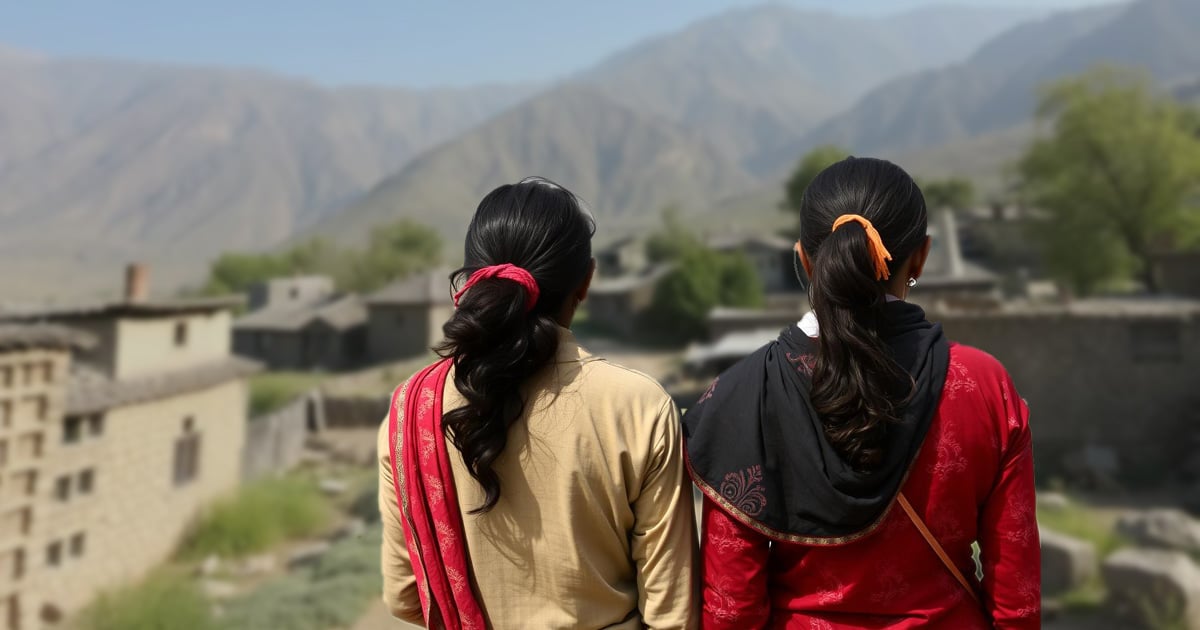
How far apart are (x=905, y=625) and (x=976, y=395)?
1.84ft

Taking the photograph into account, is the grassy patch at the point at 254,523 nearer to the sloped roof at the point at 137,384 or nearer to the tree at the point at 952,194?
the sloped roof at the point at 137,384

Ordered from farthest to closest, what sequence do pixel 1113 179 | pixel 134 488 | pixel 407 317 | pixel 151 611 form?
pixel 407 317, pixel 1113 179, pixel 134 488, pixel 151 611

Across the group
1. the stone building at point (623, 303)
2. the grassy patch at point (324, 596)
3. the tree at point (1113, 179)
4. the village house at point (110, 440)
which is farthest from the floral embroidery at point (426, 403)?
the stone building at point (623, 303)

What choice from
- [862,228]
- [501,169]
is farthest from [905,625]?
[501,169]

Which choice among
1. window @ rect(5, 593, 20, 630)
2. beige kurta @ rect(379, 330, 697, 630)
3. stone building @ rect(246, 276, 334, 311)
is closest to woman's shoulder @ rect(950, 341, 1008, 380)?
beige kurta @ rect(379, 330, 697, 630)

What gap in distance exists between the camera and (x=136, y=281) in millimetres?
16391

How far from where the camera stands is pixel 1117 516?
11688 millimetres

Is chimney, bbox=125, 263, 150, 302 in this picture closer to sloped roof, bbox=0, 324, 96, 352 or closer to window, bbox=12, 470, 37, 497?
sloped roof, bbox=0, 324, 96, 352

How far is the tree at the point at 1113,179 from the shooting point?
23.5m

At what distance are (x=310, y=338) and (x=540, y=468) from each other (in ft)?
114

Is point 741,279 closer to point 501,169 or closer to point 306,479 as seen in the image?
point 306,479

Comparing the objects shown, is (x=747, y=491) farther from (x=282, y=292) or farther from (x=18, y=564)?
(x=282, y=292)

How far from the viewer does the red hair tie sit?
1932 millimetres

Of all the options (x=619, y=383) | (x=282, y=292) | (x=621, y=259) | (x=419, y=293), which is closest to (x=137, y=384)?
(x=619, y=383)
